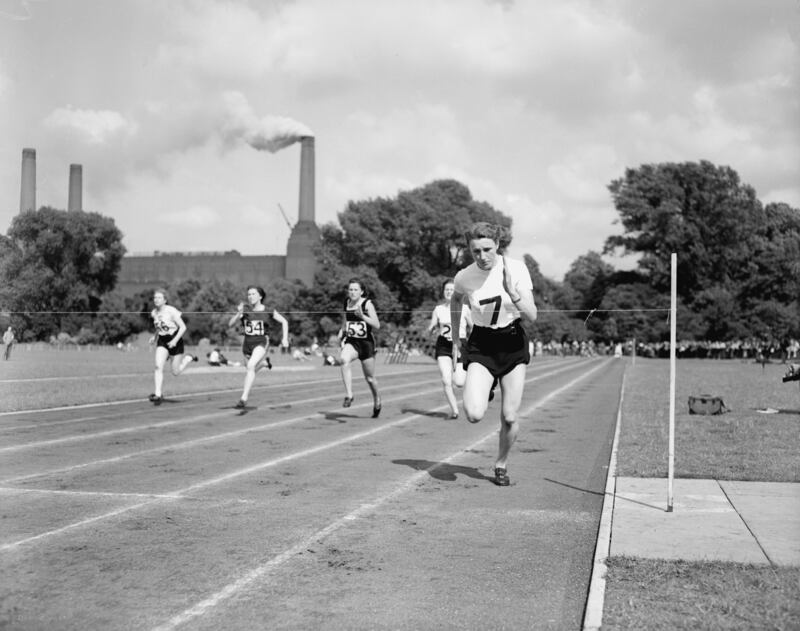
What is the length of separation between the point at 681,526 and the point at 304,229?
112479mm

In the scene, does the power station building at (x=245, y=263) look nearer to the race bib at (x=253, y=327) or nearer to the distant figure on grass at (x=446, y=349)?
the race bib at (x=253, y=327)

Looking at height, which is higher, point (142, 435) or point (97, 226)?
point (97, 226)

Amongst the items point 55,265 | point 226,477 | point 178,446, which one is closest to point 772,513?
point 226,477

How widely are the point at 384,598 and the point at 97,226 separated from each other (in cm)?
3687

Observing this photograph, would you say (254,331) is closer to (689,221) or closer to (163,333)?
(163,333)

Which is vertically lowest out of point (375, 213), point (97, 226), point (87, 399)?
point (87, 399)

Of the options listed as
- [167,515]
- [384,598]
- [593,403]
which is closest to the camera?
[384,598]

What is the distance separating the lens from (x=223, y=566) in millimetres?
4793

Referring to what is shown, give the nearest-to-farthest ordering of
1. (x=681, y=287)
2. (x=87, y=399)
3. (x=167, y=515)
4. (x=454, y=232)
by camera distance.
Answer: (x=167, y=515)
(x=87, y=399)
(x=454, y=232)
(x=681, y=287)

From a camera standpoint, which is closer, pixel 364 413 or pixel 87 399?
pixel 364 413

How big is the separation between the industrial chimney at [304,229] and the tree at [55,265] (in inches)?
2832

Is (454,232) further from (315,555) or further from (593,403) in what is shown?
(315,555)

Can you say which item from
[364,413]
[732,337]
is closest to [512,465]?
[364,413]

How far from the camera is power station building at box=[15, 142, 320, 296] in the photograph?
376ft
